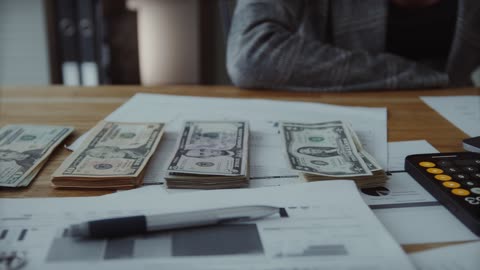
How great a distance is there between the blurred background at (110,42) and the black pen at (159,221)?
158 cm

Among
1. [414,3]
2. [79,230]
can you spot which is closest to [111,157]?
[79,230]

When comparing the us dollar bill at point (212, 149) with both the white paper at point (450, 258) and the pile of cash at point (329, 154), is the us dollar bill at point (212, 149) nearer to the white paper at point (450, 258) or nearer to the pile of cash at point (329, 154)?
the pile of cash at point (329, 154)

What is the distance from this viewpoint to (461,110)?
0.72m

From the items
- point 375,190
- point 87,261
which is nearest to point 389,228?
point 375,190

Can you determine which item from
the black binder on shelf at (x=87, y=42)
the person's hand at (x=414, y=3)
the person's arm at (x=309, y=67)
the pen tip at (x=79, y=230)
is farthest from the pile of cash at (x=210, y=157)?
the black binder on shelf at (x=87, y=42)

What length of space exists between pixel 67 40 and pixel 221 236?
1.73 meters

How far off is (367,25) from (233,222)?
2.71ft

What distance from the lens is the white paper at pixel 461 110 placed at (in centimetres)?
65

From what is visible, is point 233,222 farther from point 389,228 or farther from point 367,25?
point 367,25

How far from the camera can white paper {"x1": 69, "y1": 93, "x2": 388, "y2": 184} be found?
1.76 ft

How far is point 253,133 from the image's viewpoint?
0.62 m

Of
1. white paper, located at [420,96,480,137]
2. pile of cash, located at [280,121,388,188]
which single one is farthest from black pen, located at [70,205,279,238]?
white paper, located at [420,96,480,137]

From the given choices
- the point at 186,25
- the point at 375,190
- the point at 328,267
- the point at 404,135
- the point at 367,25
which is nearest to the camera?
the point at 328,267

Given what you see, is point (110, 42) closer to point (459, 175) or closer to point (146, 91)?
point (146, 91)
